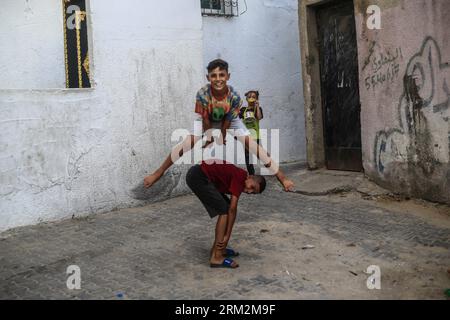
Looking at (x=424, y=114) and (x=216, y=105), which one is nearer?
(x=216, y=105)

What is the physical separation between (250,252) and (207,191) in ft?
2.69

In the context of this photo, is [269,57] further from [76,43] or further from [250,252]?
[250,252]

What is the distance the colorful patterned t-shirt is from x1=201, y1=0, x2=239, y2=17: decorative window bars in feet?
14.5

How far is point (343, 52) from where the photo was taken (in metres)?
7.48

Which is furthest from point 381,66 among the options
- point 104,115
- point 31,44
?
point 31,44

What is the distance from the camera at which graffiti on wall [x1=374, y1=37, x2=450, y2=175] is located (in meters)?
5.72

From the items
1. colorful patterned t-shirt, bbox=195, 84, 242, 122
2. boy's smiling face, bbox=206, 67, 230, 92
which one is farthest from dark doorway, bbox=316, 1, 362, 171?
boy's smiling face, bbox=206, 67, 230, 92

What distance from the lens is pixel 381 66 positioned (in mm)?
6535

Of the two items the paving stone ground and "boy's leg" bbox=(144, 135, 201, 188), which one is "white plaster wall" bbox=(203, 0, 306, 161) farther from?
"boy's leg" bbox=(144, 135, 201, 188)

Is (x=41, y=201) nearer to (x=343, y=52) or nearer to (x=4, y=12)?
(x=4, y=12)
